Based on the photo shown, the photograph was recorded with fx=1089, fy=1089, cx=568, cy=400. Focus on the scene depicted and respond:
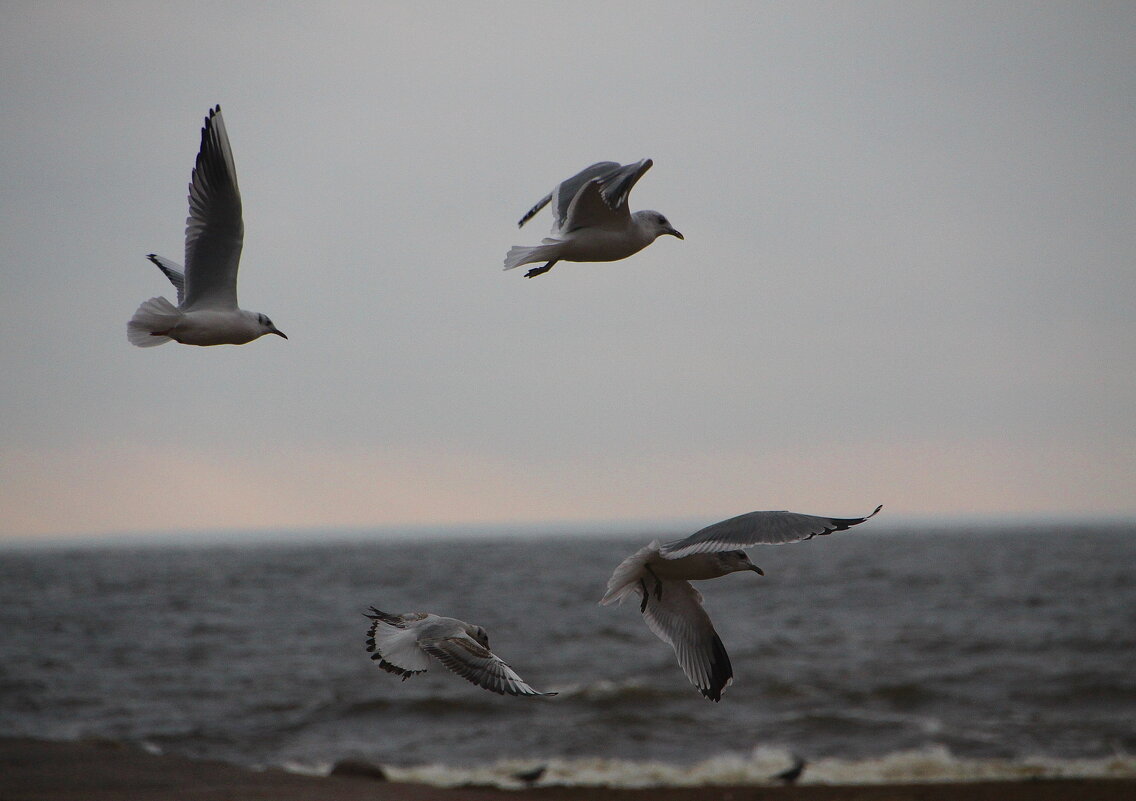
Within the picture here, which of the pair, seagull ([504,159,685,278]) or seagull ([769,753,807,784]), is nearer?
seagull ([504,159,685,278])

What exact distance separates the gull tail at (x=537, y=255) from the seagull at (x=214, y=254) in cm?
134

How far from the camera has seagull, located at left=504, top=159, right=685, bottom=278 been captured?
4762mm

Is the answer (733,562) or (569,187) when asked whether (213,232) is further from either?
(733,562)

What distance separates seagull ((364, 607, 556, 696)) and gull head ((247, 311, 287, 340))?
5.38 feet

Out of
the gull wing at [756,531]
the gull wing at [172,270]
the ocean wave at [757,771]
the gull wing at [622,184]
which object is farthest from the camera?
the ocean wave at [757,771]

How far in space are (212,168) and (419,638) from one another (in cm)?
257

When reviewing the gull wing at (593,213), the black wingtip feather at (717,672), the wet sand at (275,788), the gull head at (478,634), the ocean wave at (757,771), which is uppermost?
the gull wing at (593,213)

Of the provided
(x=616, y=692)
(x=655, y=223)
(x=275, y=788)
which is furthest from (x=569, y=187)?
(x=616, y=692)

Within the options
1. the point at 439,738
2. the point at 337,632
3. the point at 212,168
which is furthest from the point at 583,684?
the point at 212,168

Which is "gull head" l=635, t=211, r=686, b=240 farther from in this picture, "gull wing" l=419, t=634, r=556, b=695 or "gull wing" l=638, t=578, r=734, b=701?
"gull wing" l=419, t=634, r=556, b=695

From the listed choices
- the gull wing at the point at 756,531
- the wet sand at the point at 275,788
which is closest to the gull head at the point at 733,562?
the gull wing at the point at 756,531

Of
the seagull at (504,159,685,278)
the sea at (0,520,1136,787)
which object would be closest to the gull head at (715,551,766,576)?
the seagull at (504,159,685,278)

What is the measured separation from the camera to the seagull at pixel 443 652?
3.97 m

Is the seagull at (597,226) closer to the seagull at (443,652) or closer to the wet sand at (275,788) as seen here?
the seagull at (443,652)
